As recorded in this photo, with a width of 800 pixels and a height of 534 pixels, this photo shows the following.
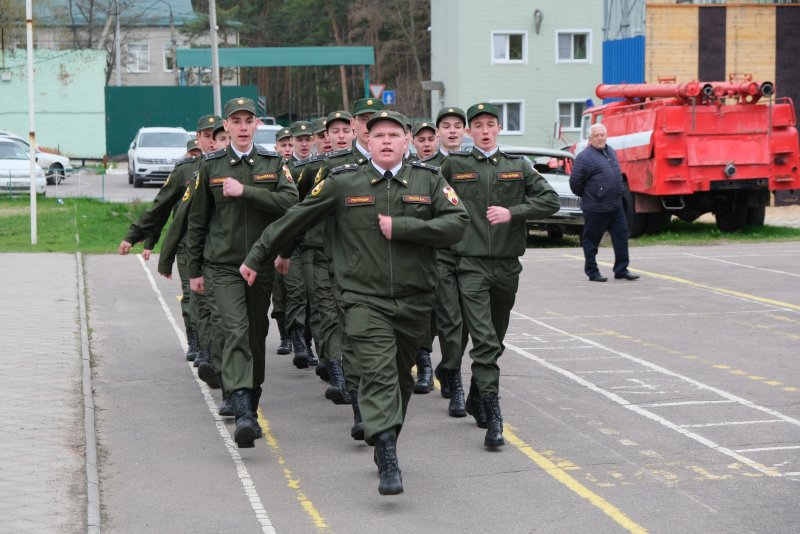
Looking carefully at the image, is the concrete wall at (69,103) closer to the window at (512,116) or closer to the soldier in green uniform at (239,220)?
the window at (512,116)

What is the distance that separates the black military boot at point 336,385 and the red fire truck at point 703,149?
1327cm

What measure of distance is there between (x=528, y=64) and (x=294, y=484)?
49099mm

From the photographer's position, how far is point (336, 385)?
30.3ft

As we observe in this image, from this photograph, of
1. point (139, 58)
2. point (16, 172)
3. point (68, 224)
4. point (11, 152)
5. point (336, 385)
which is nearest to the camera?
point (336, 385)

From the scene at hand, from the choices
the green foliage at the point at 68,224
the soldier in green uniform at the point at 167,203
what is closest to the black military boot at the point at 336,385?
the soldier in green uniform at the point at 167,203

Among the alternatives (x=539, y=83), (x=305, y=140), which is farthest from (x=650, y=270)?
(x=539, y=83)

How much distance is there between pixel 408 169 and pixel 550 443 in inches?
81.0

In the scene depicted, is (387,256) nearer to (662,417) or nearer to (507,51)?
(662,417)

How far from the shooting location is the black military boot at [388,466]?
6.64m

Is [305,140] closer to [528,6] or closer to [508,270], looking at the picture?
[508,270]

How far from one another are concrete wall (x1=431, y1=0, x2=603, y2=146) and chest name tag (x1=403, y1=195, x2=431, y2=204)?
4740 centimetres

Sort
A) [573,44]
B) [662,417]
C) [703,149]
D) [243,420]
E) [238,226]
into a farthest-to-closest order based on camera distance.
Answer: [573,44]
[703,149]
[662,417]
[238,226]
[243,420]

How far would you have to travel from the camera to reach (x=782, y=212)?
28.7m

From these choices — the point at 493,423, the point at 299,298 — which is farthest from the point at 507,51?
the point at 493,423
